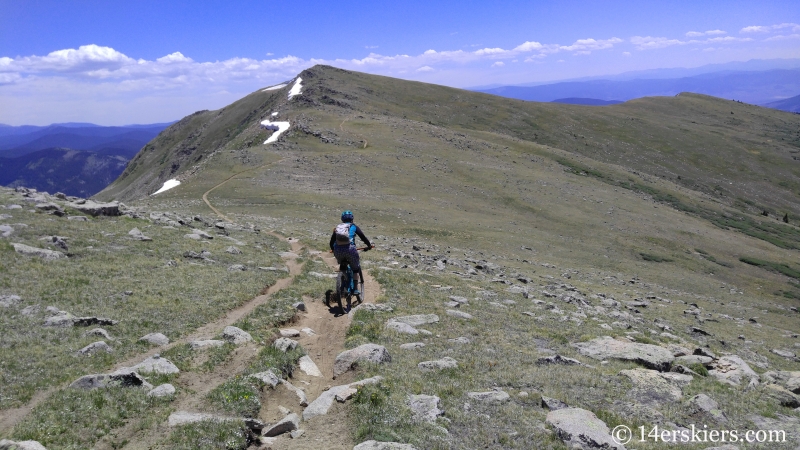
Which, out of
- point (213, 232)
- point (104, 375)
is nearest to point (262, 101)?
point (213, 232)

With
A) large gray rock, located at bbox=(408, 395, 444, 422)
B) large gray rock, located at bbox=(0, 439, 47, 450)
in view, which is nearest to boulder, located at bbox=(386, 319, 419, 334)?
large gray rock, located at bbox=(408, 395, 444, 422)

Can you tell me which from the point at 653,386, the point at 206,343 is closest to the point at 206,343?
the point at 206,343

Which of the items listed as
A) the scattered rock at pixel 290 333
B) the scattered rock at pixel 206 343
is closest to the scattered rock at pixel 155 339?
the scattered rock at pixel 206 343

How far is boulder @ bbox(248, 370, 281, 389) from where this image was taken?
10.4 m

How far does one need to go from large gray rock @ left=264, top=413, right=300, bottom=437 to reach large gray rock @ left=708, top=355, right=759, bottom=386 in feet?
38.5

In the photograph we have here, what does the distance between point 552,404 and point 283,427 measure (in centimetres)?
569

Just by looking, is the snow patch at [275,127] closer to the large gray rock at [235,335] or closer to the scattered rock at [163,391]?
the large gray rock at [235,335]

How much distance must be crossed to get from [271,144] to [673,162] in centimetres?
10112

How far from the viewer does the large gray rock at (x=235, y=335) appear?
12.9 meters

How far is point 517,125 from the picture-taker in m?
126

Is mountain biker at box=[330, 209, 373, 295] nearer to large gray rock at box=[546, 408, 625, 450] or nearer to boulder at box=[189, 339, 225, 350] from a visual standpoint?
boulder at box=[189, 339, 225, 350]

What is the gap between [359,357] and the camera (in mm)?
11938

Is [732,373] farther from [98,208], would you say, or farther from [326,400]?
→ [98,208]

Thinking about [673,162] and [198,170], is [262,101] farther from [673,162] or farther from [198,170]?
[673,162]
